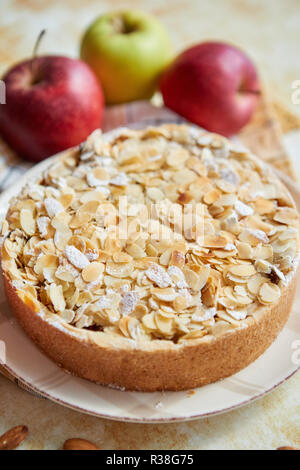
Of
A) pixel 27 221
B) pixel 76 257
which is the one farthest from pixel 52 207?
pixel 76 257

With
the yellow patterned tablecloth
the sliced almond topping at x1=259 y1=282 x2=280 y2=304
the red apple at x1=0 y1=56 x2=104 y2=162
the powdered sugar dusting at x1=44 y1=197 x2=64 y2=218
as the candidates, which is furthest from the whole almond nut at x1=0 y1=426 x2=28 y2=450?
the red apple at x1=0 y1=56 x2=104 y2=162

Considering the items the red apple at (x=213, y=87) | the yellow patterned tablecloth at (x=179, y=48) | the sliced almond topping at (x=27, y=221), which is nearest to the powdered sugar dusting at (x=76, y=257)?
the sliced almond topping at (x=27, y=221)

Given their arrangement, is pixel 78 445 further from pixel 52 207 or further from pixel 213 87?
pixel 213 87

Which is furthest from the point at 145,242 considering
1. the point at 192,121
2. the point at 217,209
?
the point at 192,121

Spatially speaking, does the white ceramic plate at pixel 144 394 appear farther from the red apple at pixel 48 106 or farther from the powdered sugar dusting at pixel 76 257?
the red apple at pixel 48 106

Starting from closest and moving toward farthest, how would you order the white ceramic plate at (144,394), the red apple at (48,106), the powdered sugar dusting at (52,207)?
the white ceramic plate at (144,394) < the powdered sugar dusting at (52,207) < the red apple at (48,106)
